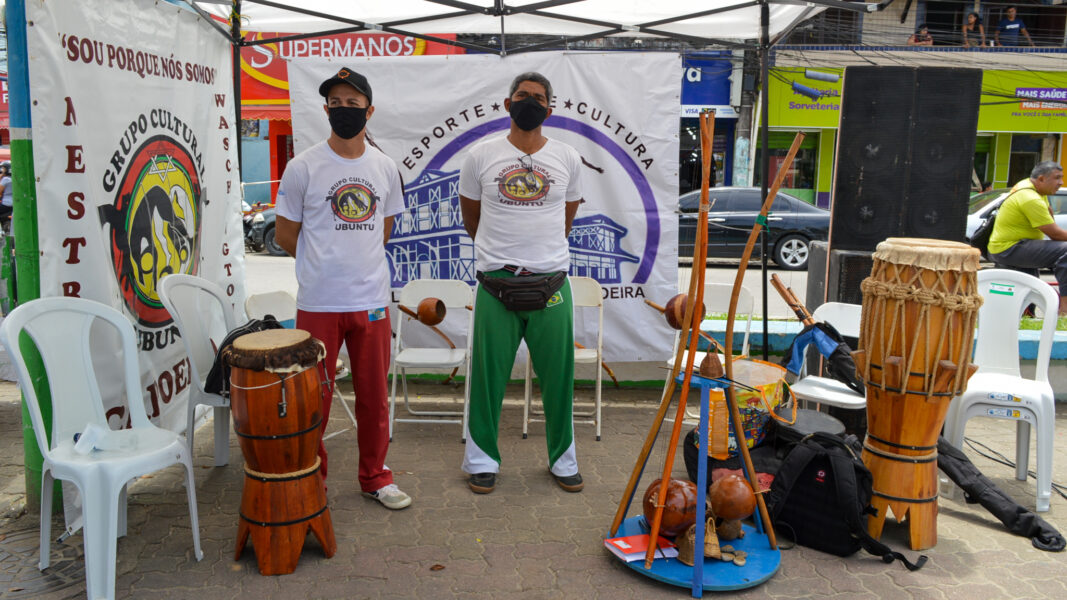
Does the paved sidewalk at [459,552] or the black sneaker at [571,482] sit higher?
the black sneaker at [571,482]

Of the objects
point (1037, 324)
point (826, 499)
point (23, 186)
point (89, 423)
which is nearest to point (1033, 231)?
point (1037, 324)

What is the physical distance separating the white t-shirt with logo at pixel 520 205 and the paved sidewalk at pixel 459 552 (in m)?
1.12

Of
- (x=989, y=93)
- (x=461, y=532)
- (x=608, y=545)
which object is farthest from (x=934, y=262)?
(x=989, y=93)

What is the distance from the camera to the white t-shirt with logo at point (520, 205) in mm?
3670

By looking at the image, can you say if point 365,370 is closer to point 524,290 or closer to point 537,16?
point 524,290

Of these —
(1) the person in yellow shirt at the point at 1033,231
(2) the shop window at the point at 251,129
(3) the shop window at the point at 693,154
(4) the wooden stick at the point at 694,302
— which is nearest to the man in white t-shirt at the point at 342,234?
(4) the wooden stick at the point at 694,302

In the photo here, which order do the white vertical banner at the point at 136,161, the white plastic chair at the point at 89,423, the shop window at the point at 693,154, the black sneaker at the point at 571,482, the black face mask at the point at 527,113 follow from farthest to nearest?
the shop window at the point at 693,154, the black sneaker at the point at 571,482, the black face mask at the point at 527,113, the white vertical banner at the point at 136,161, the white plastic chair at the point at 89,423

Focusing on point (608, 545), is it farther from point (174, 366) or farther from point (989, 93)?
point (989, 93)

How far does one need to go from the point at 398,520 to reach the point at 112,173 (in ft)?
6.36

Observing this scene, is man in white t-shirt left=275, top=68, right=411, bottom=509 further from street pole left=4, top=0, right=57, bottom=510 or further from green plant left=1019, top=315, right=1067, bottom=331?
green plant left=1019, top=315, right=1067, bottom=331

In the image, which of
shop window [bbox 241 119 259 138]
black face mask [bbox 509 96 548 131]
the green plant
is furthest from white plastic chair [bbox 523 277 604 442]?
shop window [bbox 241 119 259 138]

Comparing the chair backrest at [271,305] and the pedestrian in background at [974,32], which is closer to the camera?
the chair backrest at [271,305]

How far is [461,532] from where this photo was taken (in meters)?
3.41

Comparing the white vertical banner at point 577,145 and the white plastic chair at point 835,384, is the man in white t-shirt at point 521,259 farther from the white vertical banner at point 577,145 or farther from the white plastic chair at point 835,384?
the white vertical banner at point 577,145
